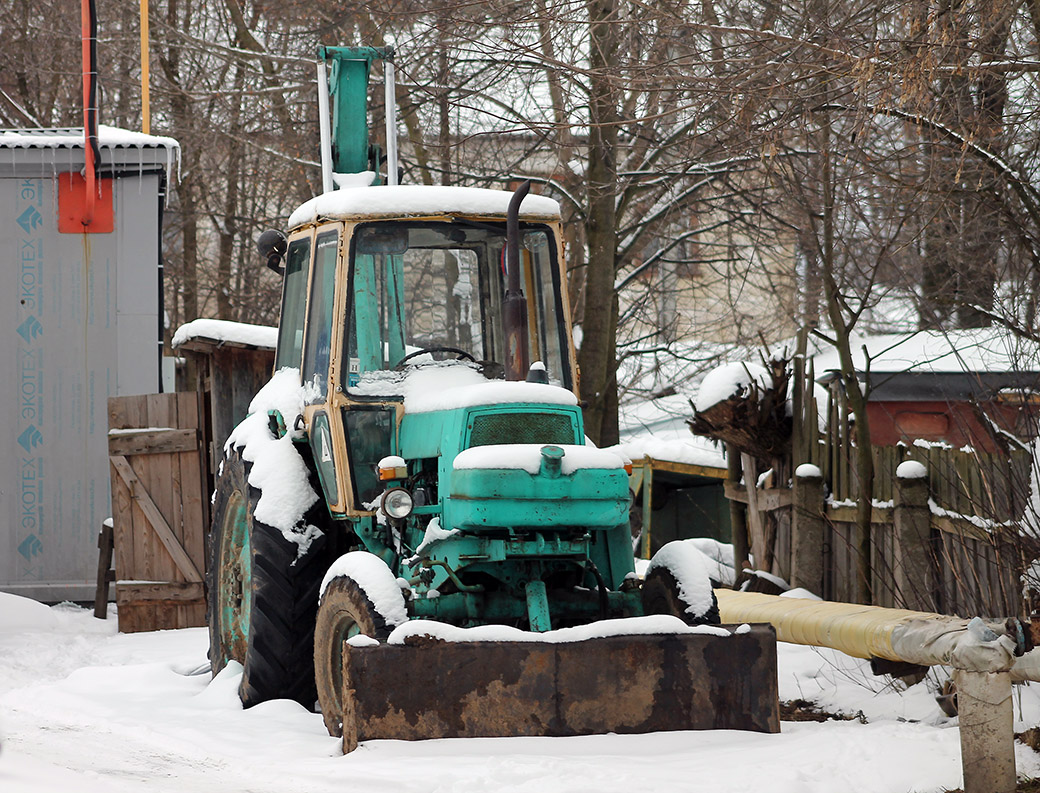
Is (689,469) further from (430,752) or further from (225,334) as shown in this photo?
(430,752)

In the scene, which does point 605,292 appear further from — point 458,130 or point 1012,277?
point 1012,277

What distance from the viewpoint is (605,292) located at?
1439 cm

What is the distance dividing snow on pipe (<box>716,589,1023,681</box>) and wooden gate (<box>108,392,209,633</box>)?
4.82 meters

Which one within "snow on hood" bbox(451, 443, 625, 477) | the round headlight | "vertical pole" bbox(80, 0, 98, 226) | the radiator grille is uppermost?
"vertical pole" bbox(80, 0, 98, 226)

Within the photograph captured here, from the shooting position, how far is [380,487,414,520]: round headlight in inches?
236

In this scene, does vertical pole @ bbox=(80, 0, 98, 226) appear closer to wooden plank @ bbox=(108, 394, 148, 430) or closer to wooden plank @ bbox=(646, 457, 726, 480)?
wooden plank @ bbox=(108, 394, 148, 430)

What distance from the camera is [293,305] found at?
7.55 m

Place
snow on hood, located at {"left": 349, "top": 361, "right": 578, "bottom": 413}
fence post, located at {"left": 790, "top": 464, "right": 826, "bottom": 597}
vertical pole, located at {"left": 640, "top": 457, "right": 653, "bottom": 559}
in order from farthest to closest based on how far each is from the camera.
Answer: vertical pole, located at {"left": 640, "top": 457, "right": 653, "bottom": 559} < fence post, located at {"left": 790, "top": 464, "right": 826, "bottom": 597} < snow on hood, located at {"left": 349, "top": 361, "right": 578, "bottom": 413}

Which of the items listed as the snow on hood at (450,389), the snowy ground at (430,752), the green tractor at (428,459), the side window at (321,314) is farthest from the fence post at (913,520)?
the side window at (321,314)

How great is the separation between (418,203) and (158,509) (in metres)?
5.32

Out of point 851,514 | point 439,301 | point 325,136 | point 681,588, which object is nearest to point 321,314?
point 439,301

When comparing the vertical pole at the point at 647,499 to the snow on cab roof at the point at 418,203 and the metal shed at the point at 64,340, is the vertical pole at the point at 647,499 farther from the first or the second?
the snow on cab roof at the point at 418,203

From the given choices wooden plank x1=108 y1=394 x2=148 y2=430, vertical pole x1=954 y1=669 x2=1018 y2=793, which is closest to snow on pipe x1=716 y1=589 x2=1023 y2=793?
vertical pole x1=954 y1=669 x2=1018 y2=793

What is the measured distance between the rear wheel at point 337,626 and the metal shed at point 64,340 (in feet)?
19.0
